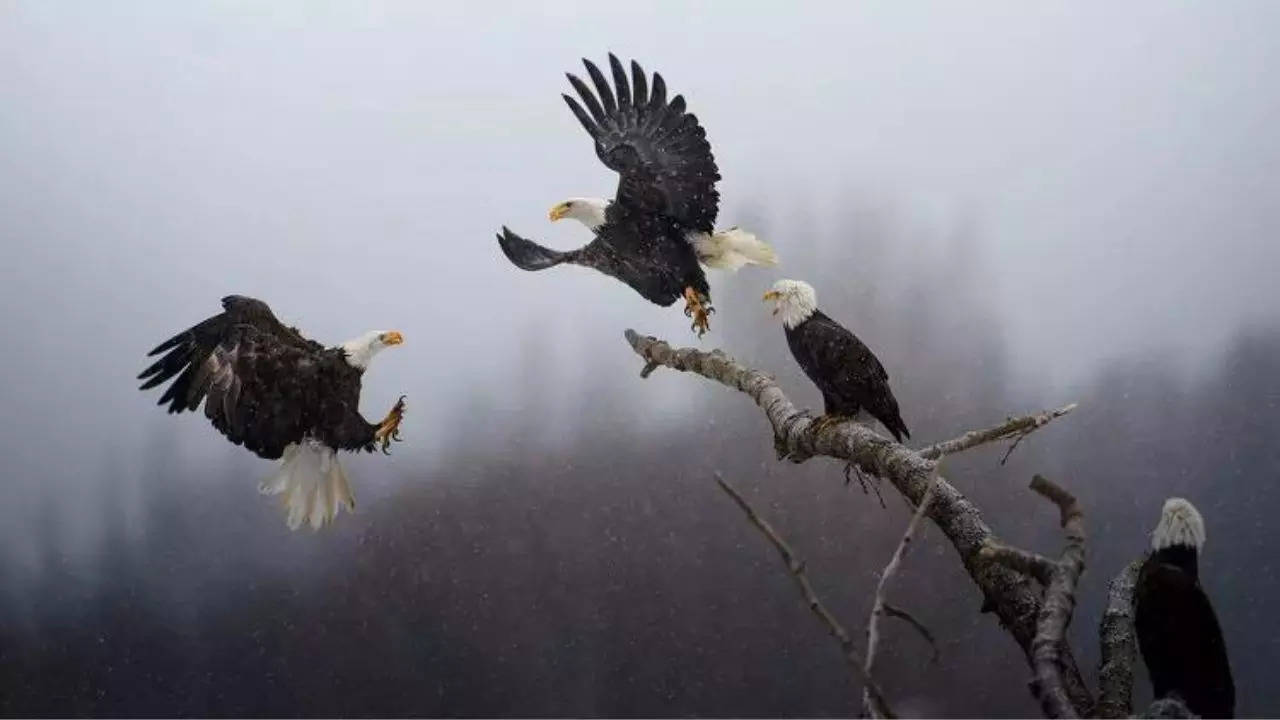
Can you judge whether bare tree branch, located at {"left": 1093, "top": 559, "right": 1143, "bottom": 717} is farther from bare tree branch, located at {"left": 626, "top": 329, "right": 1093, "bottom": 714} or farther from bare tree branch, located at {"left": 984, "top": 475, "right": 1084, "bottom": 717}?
bare tree branch, located at {"left": 984, "top": 475, "right": 1084, "bottom": 717}

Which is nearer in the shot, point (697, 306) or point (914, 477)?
point (914, 477)

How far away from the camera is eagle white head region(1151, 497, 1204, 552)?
156 cm

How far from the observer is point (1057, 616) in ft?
3.81

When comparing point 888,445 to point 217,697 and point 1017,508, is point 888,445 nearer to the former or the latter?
point 1017,508

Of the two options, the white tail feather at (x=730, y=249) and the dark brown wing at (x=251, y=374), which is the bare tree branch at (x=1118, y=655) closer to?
the white tail feather at (x=730, y=249)

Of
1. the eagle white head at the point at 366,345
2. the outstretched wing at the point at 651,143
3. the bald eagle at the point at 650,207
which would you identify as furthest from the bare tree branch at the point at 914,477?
the eagle white head at the point at 366,345

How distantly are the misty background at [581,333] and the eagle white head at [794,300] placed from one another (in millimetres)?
848

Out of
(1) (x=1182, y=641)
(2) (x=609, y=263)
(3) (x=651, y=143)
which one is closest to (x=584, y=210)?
(2) (x=609, y=263)

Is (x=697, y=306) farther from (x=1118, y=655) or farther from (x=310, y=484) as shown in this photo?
(x=1118, y=655)

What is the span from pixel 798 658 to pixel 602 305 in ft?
4.04

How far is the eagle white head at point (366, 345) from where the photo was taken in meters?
2.56

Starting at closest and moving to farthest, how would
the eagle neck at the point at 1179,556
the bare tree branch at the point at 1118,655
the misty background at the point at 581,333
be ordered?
1. the bare tree branch at the point at 1118,655
2. the eagle neck at the point at 1179,556
3. the misty background at the point at 581,333

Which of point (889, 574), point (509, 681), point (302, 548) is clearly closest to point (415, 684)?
point (509, 681)

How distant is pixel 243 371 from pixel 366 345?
31 cm
